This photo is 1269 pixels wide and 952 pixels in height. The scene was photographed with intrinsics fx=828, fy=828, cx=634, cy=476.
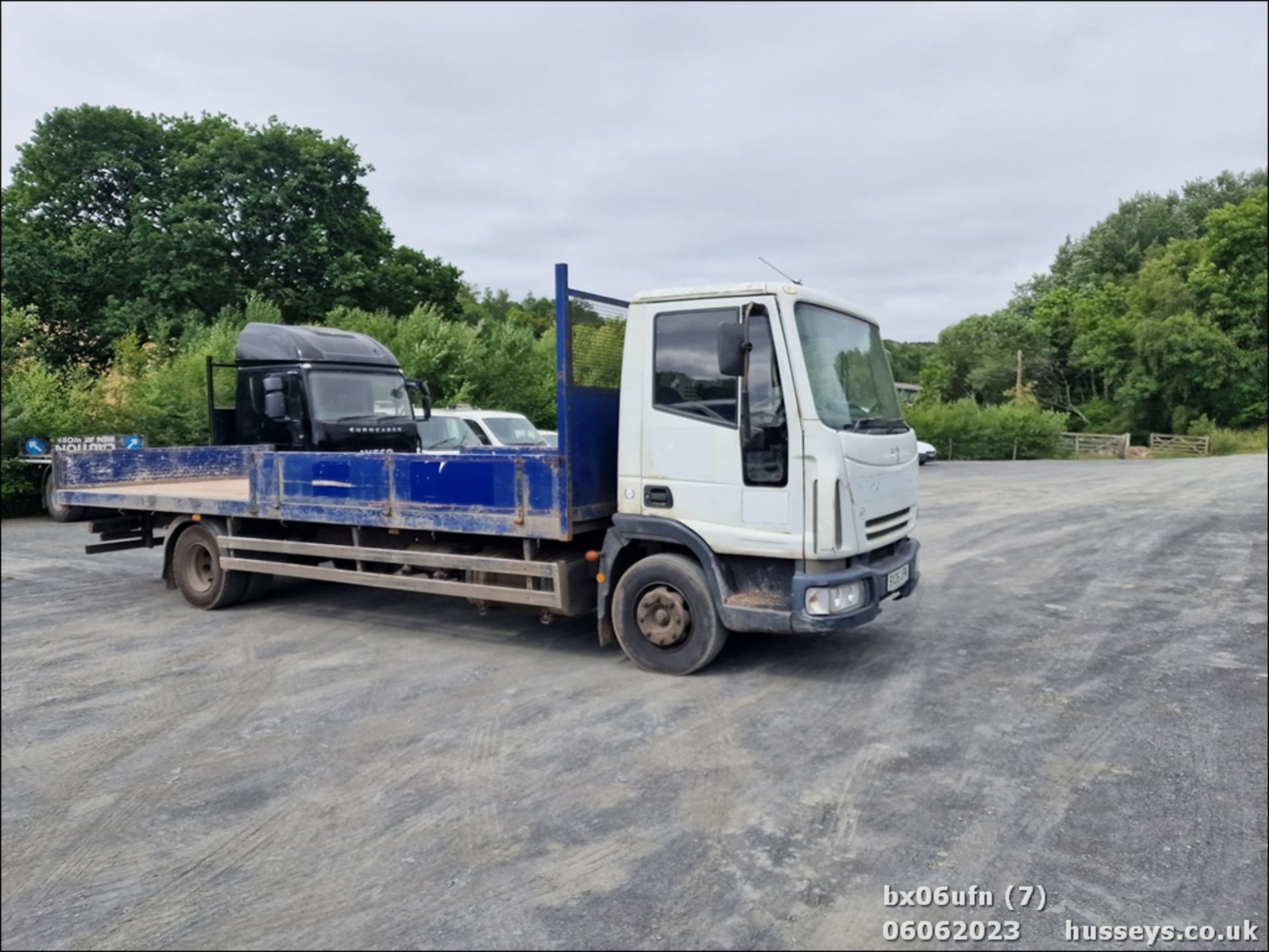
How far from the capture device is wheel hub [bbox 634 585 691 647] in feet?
19.9

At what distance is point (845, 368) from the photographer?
6086 millimetres

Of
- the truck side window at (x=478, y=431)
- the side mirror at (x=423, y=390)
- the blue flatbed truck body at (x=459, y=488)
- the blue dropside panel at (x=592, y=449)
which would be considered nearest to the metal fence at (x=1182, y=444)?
the truck side window at (x=478, y=431)

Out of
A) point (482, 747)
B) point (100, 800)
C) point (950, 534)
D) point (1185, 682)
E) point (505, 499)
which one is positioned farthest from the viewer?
point (950, 534)

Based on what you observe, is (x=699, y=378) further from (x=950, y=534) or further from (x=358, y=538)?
(x=950, y=534)

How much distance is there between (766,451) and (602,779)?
2.44m

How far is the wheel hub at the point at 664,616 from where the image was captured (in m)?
6.05

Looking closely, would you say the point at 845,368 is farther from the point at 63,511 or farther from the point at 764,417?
the point at 63,511

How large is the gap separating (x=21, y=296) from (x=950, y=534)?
25648mm

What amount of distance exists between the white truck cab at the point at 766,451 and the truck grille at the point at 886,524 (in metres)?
0.02

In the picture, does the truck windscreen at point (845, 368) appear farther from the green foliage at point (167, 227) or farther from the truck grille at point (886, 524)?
the green foliage at point (167, 227)

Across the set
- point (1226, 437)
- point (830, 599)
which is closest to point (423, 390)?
point (830, 599)

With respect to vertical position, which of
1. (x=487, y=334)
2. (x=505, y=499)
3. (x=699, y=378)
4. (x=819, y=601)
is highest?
(x=487, y=334)

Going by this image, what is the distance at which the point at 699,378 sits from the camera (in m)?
5.92

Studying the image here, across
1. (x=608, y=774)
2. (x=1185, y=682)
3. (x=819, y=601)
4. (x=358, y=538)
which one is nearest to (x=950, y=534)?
(x=1185, y=682)
